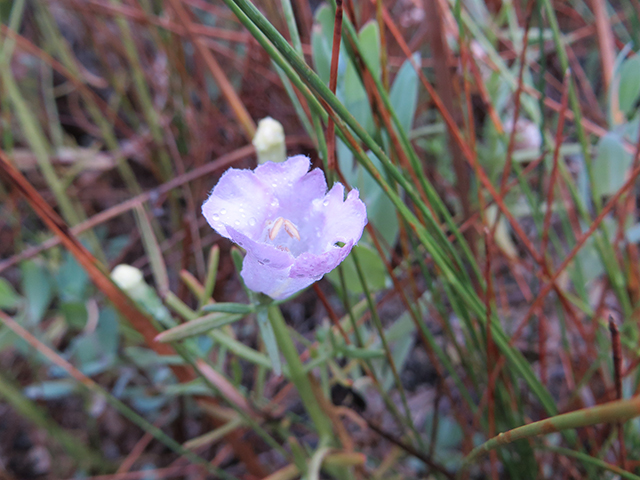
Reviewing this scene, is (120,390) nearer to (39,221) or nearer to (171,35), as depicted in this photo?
(39,221)

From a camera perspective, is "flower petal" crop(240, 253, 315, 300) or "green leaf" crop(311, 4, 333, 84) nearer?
"flower petal" crop(240, 253, 315, 300)

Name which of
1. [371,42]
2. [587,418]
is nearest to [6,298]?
[371,42]

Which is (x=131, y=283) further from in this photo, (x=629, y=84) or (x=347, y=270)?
(x=629, y=84)

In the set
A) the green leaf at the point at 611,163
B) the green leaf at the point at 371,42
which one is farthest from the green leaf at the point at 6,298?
the green leaf at the point at 611,163

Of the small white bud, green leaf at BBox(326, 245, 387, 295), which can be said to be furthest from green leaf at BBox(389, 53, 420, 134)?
the small white bud

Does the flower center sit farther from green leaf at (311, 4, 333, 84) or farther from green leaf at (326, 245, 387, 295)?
green leaf at (311, 4, 333, 84)
